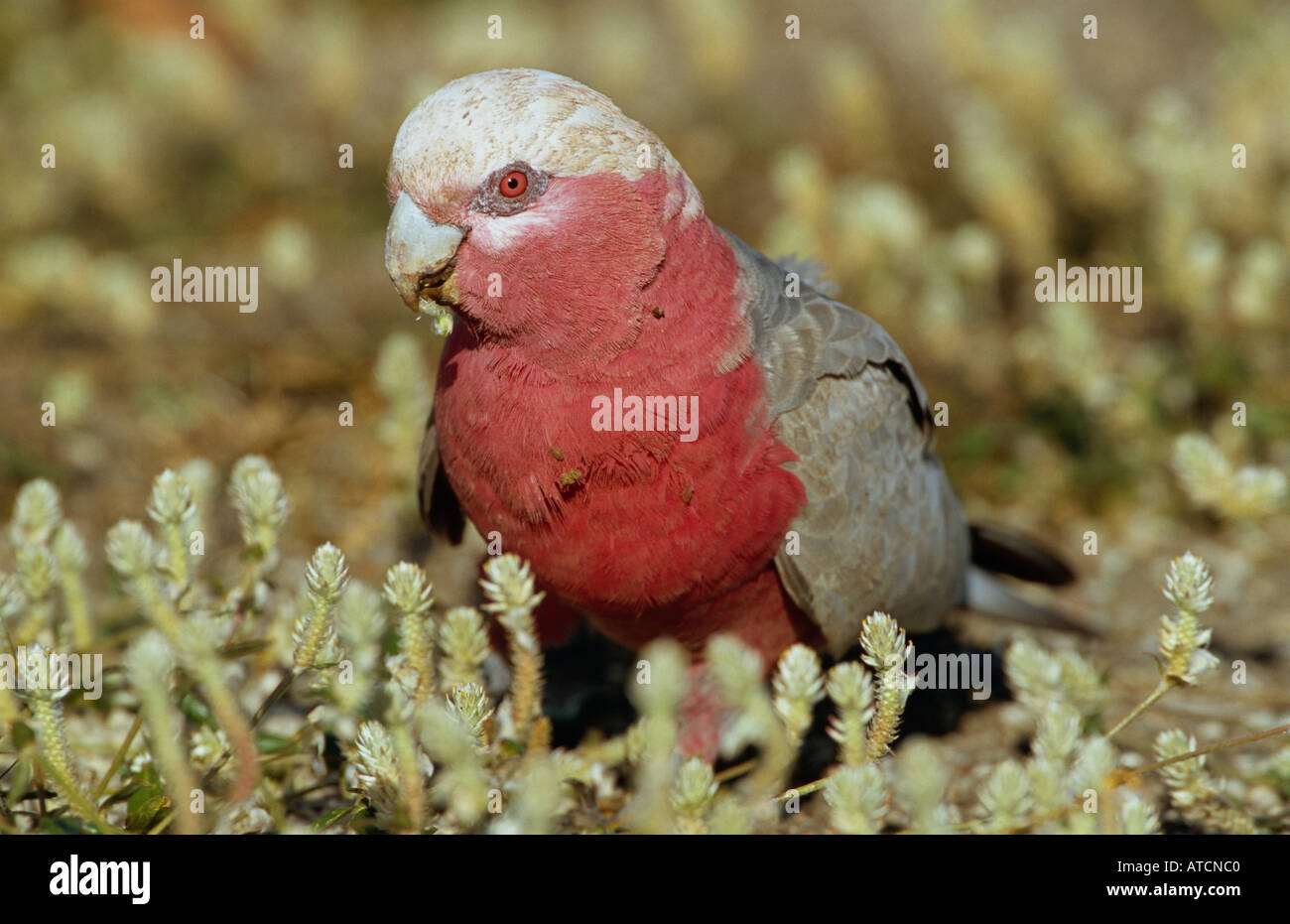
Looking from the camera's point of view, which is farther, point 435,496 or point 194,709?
point 435,496

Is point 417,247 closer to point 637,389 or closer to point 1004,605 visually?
point 637,389

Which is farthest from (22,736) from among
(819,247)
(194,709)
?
(819,247)

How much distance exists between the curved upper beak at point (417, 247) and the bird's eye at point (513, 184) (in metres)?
0.15

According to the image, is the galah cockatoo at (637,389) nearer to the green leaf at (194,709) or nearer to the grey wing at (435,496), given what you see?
the grey wing at (435,496)

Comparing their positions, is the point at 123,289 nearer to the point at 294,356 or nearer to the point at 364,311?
the point at 294,356

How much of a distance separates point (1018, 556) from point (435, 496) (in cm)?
211

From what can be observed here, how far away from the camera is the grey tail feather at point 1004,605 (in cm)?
454

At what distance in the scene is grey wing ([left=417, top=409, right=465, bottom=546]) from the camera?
385 cm

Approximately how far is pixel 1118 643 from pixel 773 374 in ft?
7.07

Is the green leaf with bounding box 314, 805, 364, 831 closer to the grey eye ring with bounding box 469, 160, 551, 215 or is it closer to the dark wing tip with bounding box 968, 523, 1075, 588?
the grey eye ring with bounding box 469, 160, 551, 215

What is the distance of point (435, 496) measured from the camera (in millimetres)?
4004

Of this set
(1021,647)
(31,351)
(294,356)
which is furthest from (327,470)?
(1021,647)

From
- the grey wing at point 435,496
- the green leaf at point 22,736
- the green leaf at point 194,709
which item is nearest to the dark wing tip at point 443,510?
the grey wing at point 435,496
